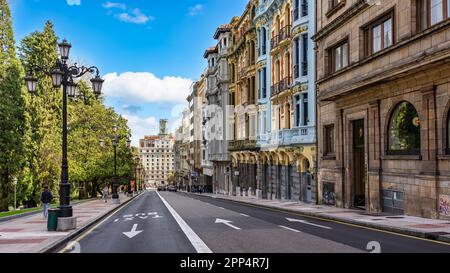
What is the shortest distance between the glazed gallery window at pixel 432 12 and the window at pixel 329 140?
37.4 ft

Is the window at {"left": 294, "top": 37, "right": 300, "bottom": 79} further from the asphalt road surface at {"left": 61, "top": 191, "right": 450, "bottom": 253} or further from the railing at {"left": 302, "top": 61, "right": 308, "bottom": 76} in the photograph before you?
the asphalt road surface at {"left": 61, "top": 191, "right": 450, "bottom": 253}

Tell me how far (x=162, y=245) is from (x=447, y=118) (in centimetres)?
1283

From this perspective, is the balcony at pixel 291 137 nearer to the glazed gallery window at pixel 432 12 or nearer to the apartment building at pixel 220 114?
the glazed gallery window at pixel 432 12

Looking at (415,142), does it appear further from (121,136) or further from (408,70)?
(121,136)

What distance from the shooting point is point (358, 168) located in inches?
1110

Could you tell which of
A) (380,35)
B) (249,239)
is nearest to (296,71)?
(380,35)

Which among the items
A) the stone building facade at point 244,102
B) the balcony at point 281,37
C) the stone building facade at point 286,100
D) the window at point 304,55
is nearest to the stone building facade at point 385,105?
the stone building facade at point 286,100

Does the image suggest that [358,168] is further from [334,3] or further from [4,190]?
[4,190]

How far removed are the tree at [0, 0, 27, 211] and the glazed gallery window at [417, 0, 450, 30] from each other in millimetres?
28574

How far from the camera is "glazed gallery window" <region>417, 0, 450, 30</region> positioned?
1947 cm

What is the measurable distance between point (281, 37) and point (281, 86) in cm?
415

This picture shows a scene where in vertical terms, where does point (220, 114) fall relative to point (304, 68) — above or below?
below

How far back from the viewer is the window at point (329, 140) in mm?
31734

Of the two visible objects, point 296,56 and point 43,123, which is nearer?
point 296,56
